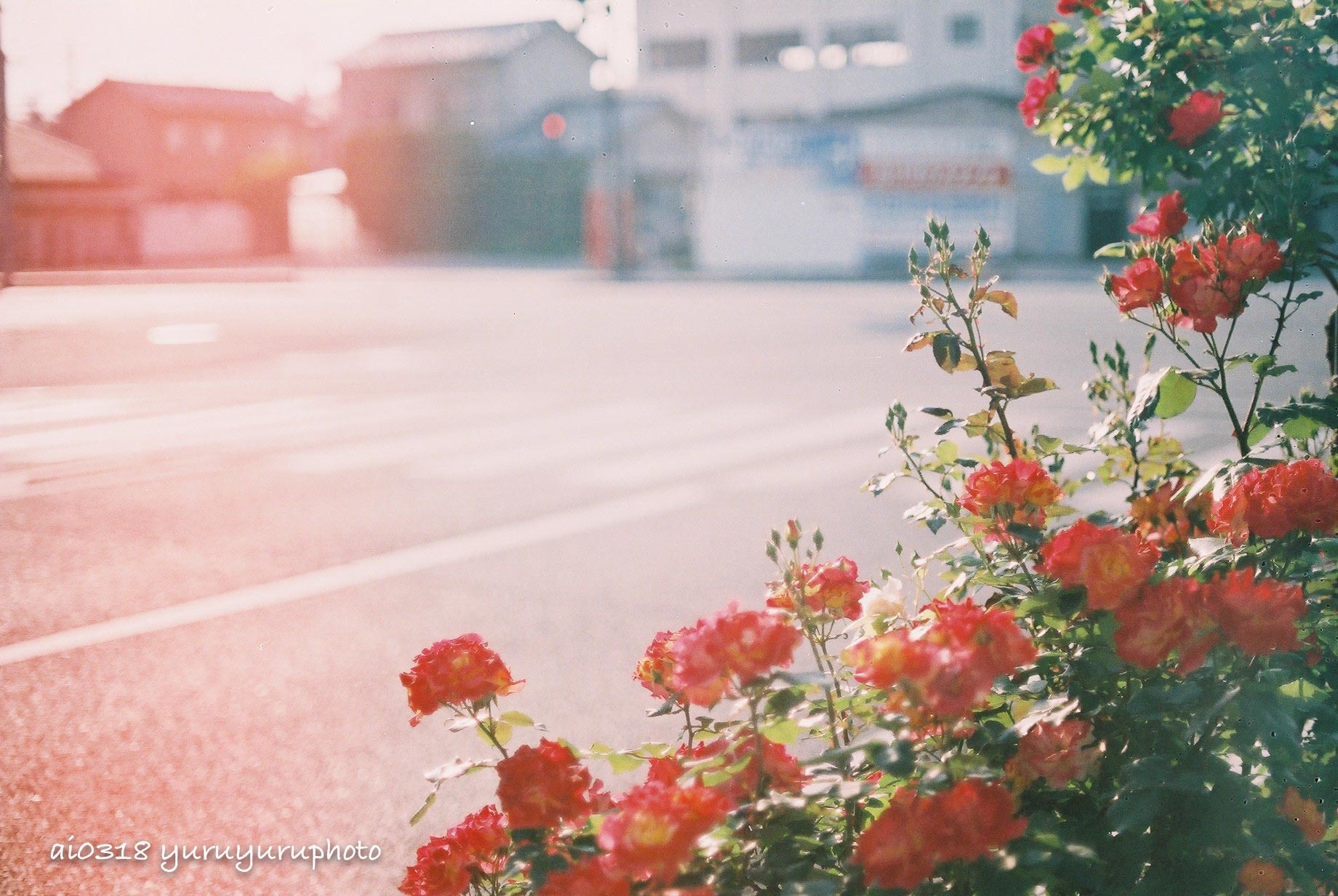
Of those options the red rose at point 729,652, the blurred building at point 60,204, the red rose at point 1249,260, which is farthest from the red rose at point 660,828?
the blurred building at point 60,204

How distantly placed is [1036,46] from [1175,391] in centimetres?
111

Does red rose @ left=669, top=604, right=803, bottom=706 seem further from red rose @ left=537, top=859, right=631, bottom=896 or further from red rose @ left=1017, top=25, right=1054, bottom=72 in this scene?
red rose @ left=1017, top=25, right=1054, bottom=72

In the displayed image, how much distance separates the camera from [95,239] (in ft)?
13.6

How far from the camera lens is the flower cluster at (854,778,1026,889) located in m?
1.35

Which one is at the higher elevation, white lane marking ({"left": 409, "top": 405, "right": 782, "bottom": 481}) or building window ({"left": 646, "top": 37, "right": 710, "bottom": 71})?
building window ({"left": 646, "top": 37, "right": 710, "bottom": 71})

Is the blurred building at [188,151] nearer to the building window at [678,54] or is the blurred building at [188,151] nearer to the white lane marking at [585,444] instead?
the white lane marking at [585,444]

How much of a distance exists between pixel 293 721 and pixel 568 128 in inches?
1712

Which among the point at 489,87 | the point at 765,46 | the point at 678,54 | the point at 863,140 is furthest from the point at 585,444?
the point at 489,87

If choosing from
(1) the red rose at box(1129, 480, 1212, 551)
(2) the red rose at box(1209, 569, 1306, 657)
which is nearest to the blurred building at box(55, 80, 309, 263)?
(1) the red rose at box(1129, 480, 1212, 551)

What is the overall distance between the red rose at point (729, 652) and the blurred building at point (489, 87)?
40.7m

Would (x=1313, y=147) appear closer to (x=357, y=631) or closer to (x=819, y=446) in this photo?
(x=357, y=631)

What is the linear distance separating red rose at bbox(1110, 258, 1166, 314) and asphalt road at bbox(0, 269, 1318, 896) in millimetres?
2157

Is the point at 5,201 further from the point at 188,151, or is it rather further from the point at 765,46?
the point at 765,46

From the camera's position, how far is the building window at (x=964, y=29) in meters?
38.1
